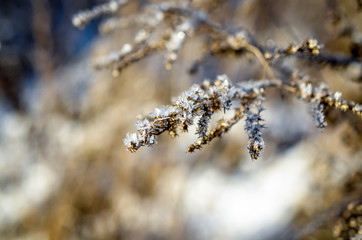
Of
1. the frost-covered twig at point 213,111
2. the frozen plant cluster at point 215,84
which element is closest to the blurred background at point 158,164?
the frozen plant cluster at point 215,84

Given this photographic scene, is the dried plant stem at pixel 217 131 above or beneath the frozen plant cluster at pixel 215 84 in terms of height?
beneath

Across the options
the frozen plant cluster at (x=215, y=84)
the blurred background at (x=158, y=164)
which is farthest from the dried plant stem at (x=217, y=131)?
the blurred background at (x=158, y=164)

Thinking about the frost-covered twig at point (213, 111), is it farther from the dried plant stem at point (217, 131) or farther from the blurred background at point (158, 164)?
the blurred background at point (158, 164)

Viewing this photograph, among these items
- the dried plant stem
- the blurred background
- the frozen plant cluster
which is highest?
the blurred background

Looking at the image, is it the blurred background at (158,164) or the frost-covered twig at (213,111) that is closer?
the frost-covered twig at (213,111)

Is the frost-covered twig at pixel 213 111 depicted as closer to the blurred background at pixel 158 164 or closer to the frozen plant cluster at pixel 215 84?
the frozen plant cluster at pixel 215 84

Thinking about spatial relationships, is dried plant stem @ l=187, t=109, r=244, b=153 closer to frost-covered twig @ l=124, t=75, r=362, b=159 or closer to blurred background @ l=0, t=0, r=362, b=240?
frost-covered twig @ l=124, t=75, r=362, b=159

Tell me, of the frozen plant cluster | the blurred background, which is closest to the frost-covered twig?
the frozen plant cluster

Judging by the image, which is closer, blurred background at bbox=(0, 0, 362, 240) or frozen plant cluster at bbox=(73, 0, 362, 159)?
frozen plant cluster at bbox=(73, 0, 362, 159)

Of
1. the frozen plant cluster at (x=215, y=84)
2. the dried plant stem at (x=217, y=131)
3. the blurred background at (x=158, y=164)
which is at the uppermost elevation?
the blurred background at (x=158, y=164)

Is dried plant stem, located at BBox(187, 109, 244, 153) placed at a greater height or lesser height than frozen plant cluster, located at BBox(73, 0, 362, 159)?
lesser

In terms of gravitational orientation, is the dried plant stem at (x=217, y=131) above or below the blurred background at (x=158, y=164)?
below

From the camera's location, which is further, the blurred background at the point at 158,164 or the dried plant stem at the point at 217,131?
the blurred background at the point at 158,164
